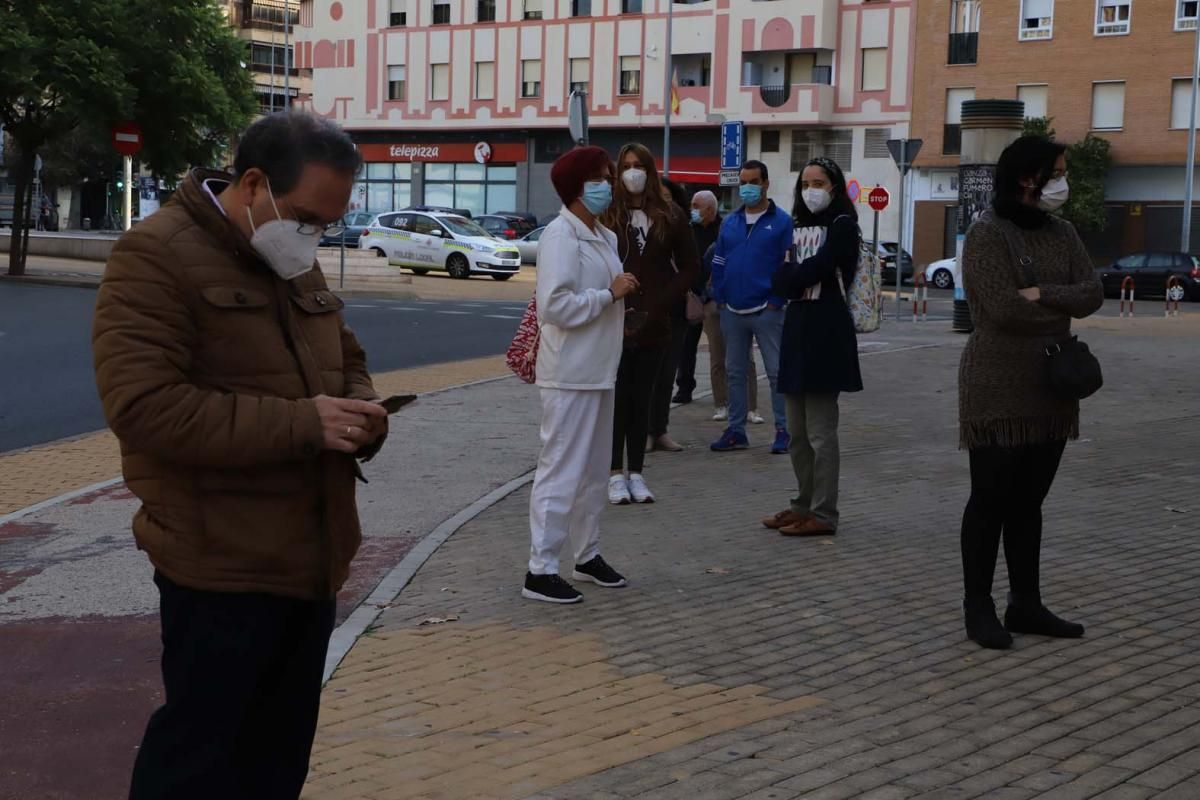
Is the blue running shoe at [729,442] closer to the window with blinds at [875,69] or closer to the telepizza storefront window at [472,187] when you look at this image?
the window with blinds at [875,69]

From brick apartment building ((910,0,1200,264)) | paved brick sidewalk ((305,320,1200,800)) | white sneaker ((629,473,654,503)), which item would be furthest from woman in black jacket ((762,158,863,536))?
brick apartment building ((910,0,1200,264))

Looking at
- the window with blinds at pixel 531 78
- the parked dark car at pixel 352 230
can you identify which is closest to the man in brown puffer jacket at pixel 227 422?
the parked dark car at pixel 352 230

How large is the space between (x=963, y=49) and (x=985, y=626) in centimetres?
5358

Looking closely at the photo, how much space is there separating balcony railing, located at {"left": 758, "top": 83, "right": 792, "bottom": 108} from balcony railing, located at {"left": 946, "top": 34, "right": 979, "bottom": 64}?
20.2 feet

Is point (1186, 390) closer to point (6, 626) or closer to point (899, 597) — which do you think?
point (899, 597)

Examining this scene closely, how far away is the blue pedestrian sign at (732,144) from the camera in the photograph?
1050 inches

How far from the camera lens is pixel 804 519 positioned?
8500mm

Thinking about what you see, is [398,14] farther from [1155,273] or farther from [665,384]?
[665,384]

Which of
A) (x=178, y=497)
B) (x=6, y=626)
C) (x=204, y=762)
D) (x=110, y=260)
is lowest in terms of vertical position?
(x=6, y=626)

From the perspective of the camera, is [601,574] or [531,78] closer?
[601,574]

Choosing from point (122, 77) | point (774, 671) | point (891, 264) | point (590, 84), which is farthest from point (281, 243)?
point (590, 84)

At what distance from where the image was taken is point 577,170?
23.1 ft

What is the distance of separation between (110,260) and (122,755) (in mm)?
2239

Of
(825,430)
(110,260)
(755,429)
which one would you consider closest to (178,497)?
(110,260)
